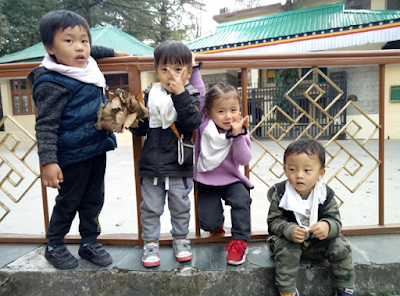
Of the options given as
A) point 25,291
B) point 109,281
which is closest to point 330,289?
point 109,281

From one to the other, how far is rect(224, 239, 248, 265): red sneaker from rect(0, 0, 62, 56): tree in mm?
15221

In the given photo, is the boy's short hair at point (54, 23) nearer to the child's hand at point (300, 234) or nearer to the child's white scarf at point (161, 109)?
the child's white scarf at point (161, 109)

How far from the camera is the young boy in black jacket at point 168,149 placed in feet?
5.19

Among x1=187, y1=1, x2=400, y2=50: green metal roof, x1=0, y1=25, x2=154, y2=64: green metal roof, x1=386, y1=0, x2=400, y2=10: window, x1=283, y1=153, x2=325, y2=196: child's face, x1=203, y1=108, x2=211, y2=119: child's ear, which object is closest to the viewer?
x1=283, y1=153, x2=325, y2=196: child's face

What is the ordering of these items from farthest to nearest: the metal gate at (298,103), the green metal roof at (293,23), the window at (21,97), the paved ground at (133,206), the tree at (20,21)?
the tree at (20,21), the window at (21,97), the metal gate at (298,103), the green metal roof at (293,23), the paved ground at (133,206)

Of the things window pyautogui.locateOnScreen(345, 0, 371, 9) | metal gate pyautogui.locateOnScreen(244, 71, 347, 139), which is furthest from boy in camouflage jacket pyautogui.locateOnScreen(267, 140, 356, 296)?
window pyautogui.locateOnScreen(345, 0, 371, 9)

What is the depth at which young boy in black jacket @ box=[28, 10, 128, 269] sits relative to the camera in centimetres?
150

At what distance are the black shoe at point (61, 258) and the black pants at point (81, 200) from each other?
1.6 inches

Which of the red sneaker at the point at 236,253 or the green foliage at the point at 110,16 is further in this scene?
the green foliage at the point at 110,16

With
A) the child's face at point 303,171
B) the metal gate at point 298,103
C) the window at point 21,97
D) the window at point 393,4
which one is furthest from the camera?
the window at point 21,97

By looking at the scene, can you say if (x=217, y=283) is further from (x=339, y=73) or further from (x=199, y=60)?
(x=339, y=73)

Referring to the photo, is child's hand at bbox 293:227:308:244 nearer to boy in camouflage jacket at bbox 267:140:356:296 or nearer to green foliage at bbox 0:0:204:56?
boy in camouflage jacket at bbox 267:140:356:296

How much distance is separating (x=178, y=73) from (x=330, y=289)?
1.44 metres

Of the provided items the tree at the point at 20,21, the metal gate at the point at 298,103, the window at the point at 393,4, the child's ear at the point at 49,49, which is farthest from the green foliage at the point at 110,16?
the child's ear at the point at 49,49
